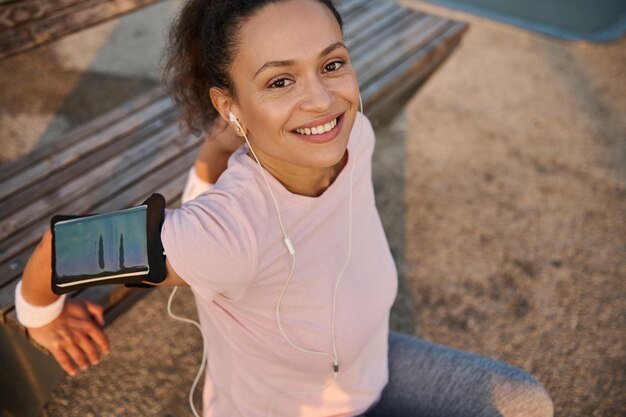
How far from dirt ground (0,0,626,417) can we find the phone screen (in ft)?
2.74

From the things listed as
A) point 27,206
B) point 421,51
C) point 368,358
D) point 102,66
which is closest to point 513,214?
point 421,51

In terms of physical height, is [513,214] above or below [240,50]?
below

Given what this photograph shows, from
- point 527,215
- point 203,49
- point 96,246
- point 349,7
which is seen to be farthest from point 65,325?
point 349,7

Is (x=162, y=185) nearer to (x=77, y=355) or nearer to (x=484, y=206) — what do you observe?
(x=77, y=355)

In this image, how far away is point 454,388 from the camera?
1.90 meters

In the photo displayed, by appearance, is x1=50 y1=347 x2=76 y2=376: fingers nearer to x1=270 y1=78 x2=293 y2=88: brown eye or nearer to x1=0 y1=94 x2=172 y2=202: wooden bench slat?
x1=0 y1=94 x2=172 y2=202: wooden bench slat

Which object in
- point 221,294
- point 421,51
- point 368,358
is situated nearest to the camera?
point 221,294

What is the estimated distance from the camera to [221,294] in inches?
59.7

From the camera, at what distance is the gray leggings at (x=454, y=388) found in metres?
1.85

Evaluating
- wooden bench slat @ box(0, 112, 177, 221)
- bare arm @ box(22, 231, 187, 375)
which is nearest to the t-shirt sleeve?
bare arm @ box(22, 231, 187, 375)

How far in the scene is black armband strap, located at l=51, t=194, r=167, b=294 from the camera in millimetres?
1432

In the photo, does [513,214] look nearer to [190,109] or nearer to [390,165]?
[390,165]

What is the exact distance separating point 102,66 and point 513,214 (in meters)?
3.13

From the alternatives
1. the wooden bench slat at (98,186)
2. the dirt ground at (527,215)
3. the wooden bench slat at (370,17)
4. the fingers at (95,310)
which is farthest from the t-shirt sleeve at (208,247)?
the wooden bench slat at (370,17)
